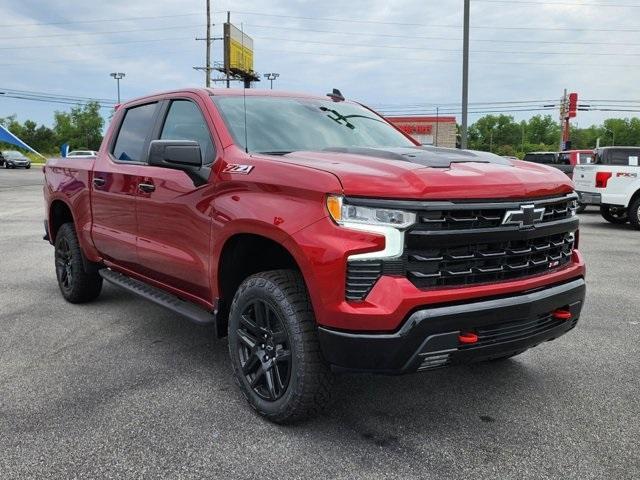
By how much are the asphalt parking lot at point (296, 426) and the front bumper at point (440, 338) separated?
48 cm

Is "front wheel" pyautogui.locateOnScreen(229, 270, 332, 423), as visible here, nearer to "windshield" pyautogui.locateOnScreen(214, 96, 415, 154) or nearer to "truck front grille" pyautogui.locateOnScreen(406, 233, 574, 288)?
"truck front grille" pyautogui.locateOnScreen(406, 233, 574, 288)

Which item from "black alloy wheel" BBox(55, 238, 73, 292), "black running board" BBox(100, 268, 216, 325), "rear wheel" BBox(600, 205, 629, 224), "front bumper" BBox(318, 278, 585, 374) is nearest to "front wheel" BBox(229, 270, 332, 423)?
"front bumper" BBox(318, 278, 585, 374)

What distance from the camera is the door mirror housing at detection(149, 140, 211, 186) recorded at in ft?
11.6

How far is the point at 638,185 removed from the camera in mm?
13133

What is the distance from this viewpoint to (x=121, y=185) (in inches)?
182

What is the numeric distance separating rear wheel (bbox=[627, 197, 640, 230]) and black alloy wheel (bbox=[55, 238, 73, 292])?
38.7ft

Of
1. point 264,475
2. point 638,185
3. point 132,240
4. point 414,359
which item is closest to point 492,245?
point 414,359

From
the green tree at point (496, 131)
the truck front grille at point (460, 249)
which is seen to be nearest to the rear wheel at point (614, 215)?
the truck front grille at point (460, 249)

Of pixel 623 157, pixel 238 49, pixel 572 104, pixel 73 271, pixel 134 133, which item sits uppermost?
pixel 238 49

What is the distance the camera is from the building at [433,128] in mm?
57344

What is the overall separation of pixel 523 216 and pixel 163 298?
8.19 ft

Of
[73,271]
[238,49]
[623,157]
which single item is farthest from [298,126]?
[238,49]

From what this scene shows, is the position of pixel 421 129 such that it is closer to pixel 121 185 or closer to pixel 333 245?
pixel 121 185

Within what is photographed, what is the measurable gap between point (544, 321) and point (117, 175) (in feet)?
10.8
